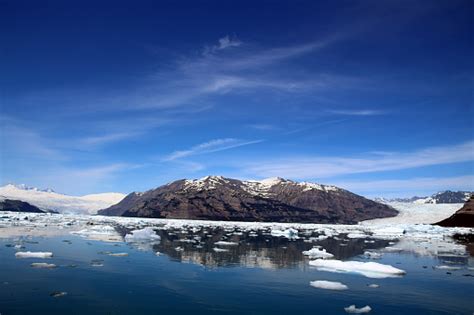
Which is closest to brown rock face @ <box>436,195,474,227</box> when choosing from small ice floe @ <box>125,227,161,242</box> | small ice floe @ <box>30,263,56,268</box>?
small ice floe @ <box>125,227,161,242</box>

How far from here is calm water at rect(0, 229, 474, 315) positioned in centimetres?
1336

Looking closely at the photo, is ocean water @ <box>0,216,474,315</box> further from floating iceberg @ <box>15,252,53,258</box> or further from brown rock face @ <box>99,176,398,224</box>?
brown rock face @ <box>99,176,398,224</box>

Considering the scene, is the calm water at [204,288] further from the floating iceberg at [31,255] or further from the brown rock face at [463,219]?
the brown rock face at [463,219]

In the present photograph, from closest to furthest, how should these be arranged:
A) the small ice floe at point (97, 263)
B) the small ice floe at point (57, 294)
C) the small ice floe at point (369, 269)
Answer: the small ice floe at point (57, 294) → the small ice floe at point (97, 263) → the small ice floe at point (369, 269)

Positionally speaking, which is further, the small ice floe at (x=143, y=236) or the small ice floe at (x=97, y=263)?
the small ice floe at (x=143, y=236)

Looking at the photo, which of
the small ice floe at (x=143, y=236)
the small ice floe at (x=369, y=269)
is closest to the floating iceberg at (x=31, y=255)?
the small ice floe at (x=143, y=236)

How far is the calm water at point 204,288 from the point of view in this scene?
1336cm

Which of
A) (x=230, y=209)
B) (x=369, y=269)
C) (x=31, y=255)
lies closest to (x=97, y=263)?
(x=31, y=255)

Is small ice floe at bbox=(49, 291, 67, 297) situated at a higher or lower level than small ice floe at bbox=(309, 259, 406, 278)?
lower

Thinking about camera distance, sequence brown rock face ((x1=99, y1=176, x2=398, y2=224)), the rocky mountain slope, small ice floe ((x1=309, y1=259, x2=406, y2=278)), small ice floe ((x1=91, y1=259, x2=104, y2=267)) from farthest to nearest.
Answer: brown rock face ((x1=99, y1=176, x2=398, y2=224))
the rocky mountain slope
small ice floe ((x1=309, y1=259, x2=406, y2=278))
small ice floe ((x1=91, y1=259, x2=104, y2=267))

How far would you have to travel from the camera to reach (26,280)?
16125mm

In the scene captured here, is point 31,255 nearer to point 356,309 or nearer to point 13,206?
point 356,309

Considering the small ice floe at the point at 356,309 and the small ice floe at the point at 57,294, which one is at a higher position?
the small ice floe at the point at 57,294

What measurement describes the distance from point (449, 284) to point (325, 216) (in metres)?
172
